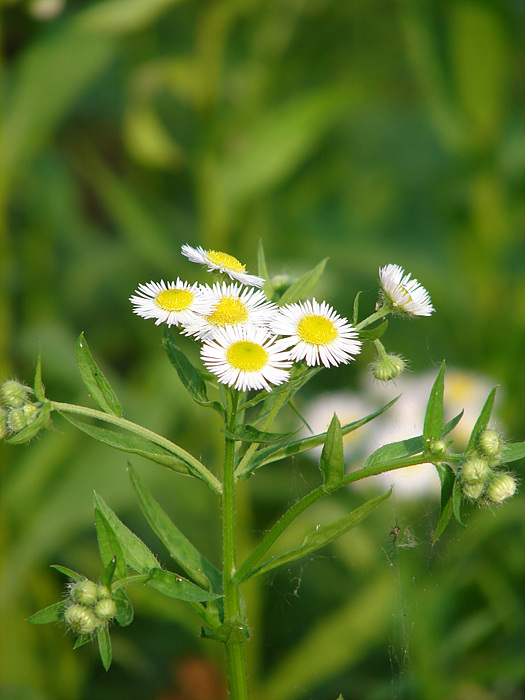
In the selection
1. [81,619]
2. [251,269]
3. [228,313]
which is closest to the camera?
[81,619]

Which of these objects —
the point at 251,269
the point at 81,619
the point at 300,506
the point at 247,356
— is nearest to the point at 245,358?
the point at 247,356

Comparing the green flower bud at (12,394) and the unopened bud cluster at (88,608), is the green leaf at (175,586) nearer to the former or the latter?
the unopened bud cluster at (88,608)

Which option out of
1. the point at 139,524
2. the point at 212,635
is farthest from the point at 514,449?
the point at 139,524

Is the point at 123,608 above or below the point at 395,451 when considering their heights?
below

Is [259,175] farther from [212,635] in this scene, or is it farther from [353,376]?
[212,635]

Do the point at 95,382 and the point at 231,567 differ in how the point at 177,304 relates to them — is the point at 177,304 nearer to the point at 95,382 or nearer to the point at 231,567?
the point at 95,382

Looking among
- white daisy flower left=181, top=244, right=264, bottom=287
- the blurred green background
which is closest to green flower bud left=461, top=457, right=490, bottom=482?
white daisy flower left=181, top=244, right=264, bottom=287
